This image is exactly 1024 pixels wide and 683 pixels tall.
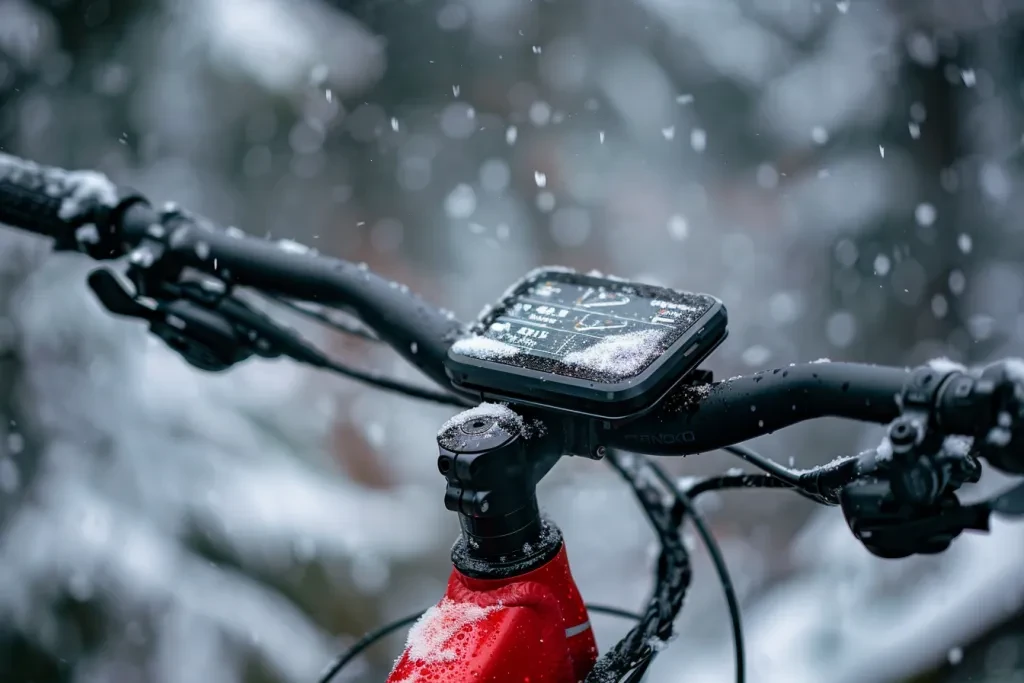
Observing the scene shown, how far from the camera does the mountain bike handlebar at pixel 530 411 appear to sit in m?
0.81

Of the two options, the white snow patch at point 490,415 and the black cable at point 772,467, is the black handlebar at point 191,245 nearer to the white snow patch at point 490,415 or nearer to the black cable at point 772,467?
the white snow patch at point 490,415

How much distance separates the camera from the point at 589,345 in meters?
1.03

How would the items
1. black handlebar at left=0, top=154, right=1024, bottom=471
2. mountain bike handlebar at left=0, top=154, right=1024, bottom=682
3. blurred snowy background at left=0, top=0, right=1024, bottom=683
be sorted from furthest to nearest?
1. blurred snowy background at left=0, top=0, right=1024, bottom=683
2. black handlebar at left=0, top=154, right=1024, bottom=471
3. mountain bike handlebar at left=0, top=154, right=1024, bottom=682

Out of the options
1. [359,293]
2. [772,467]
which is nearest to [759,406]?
[772,467]

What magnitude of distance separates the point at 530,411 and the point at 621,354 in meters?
0.11

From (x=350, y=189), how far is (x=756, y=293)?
7.17ft

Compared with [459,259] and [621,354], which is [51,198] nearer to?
[621,354]

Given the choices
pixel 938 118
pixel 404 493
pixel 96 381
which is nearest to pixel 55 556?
pixel 96 381

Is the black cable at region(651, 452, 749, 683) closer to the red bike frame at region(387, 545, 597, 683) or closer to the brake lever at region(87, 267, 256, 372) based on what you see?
the red bike frame at region(387, 545, 597, 683)

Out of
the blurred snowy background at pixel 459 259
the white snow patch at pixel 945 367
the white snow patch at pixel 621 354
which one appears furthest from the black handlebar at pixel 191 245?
the blurred snowy background at pixel 459 259

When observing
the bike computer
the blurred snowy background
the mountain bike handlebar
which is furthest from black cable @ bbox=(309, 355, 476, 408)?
the blurred snowy background

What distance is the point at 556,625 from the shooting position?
106 cm

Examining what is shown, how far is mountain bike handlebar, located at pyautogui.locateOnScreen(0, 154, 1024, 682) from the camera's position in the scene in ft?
2.64

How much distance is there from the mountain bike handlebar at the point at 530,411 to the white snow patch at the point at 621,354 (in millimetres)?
60
